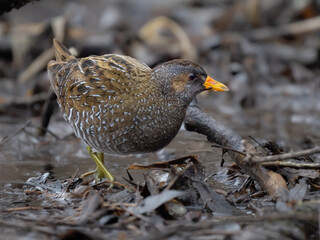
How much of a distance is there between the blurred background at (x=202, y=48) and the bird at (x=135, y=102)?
1.74m

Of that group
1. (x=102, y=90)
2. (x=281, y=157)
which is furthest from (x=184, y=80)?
(x=281, y=157)

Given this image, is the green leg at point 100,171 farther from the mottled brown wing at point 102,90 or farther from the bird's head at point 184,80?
the bird's head at point 184,80

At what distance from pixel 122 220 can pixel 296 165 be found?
1229 mm

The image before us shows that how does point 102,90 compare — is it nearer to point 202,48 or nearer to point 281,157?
point 281,157

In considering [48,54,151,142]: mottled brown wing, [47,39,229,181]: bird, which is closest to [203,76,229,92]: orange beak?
[47,39,229,181]: bird

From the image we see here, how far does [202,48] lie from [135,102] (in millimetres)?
4653

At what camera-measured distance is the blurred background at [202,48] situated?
7.10 metres

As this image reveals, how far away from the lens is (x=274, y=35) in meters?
8.84

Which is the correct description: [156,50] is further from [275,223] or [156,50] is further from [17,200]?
[275,223]

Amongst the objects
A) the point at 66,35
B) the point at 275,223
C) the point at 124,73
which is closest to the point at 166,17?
the point at 66,35

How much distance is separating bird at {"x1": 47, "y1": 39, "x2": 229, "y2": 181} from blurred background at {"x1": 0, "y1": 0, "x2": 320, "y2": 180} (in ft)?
5.71

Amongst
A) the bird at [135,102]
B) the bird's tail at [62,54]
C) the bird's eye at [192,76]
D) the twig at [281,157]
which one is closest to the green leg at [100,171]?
the bird at [135,102]

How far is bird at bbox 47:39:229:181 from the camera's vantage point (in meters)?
4.21

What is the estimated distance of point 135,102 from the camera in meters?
4.24
